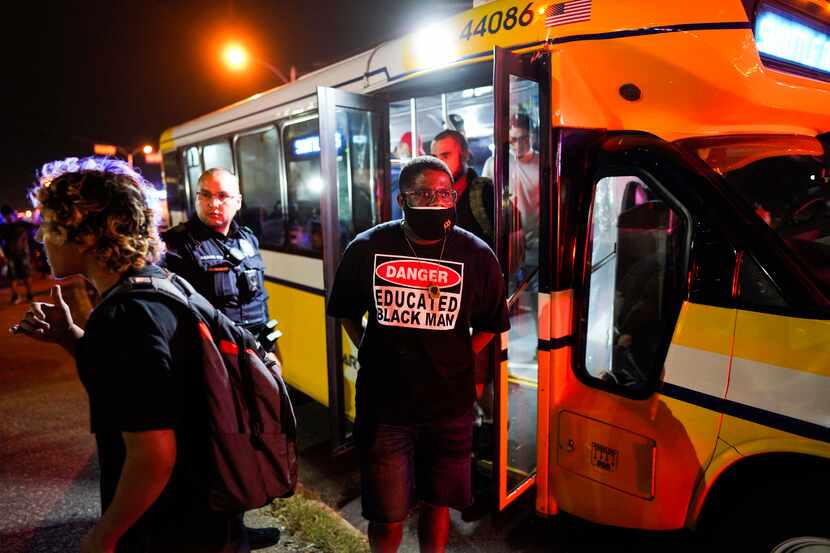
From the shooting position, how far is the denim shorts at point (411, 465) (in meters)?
2.30

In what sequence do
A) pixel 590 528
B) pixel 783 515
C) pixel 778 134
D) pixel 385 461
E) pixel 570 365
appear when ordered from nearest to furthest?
pixel 783 515 → pixel 385 461 → pixel 778 134 → pixel 570 365 → pixel 590 528

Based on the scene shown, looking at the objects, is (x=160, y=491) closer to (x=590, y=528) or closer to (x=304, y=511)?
(x=304, y=511)

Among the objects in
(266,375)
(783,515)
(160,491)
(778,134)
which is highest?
(778,134)

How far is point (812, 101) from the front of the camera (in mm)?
2531

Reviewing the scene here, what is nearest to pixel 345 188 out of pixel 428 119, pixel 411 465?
pixel 411 465

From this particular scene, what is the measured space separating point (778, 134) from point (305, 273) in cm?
331

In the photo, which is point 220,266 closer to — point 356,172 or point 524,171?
point 356,172

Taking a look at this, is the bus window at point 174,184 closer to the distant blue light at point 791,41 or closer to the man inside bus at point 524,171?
the man inside bus at point 524,171

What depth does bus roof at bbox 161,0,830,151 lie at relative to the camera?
2.38m

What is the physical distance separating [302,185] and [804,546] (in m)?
3.98

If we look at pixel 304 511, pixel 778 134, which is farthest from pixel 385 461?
pixel 778 134

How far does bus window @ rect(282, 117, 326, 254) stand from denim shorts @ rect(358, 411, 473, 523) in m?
2.25

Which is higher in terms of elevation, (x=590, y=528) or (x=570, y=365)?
(x=570, y=365)

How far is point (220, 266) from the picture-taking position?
3.17 metres
